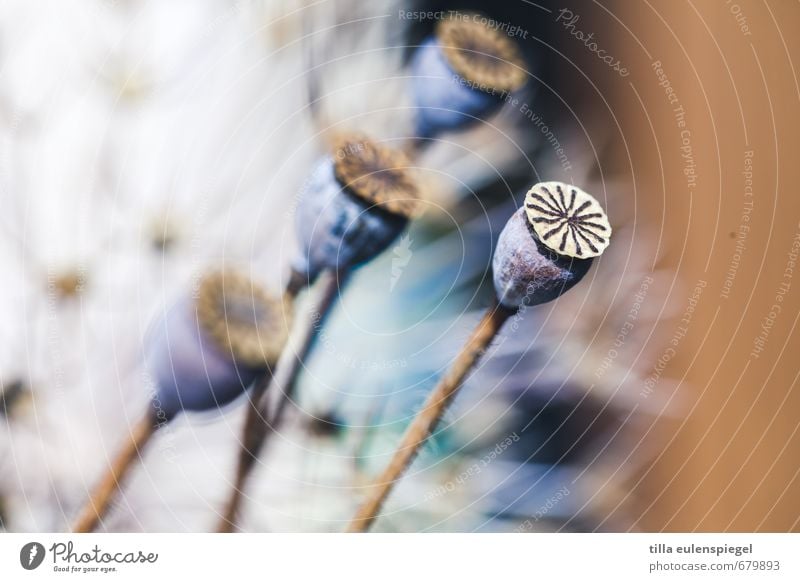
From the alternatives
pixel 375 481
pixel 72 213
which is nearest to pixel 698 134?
pixel 375 481

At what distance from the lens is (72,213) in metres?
0.41

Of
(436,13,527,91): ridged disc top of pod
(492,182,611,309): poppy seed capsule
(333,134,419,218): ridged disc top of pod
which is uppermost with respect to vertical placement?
(436,13,527,91): ridged disc top of pod

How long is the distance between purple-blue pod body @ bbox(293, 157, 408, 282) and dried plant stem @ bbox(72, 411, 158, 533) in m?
0.15

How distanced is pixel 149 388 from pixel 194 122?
187 millimetres

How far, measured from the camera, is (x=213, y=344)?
1.33 feet

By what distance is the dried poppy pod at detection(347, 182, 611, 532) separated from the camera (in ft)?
1.22

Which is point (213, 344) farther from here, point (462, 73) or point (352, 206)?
point (462, 73)

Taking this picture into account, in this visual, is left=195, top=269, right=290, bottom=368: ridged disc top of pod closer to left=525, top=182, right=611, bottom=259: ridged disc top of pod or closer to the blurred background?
the blurred background

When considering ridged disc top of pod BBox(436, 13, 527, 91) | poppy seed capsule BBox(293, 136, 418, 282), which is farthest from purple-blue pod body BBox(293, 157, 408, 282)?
ridged disc top of pod BBox(436, 13, 527, 91)

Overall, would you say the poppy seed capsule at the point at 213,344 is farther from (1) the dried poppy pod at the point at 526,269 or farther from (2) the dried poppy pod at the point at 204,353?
(1) the dried poppy pod at the point at 526,269

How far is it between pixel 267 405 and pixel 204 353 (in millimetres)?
56

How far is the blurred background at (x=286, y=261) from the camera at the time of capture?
410 mm

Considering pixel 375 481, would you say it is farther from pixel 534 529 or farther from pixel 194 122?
pixel 194 122

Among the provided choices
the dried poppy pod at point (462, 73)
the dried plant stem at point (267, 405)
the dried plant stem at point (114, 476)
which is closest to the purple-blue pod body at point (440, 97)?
the dried poppy pod at point (462, 73)
